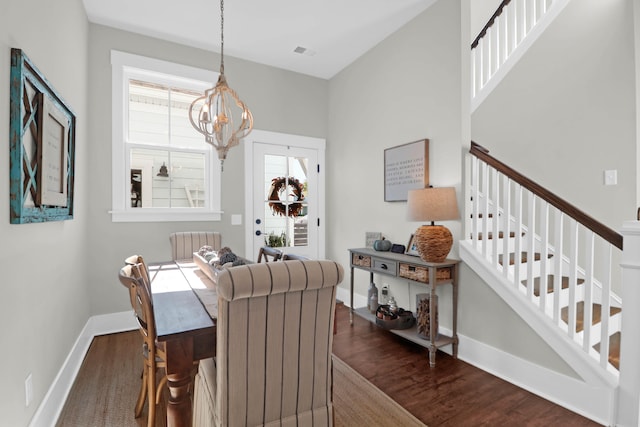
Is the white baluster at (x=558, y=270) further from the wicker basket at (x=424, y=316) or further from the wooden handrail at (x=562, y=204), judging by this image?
the wicker basket at (x=424, y=316)

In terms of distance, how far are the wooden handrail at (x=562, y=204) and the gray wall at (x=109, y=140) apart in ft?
8.36

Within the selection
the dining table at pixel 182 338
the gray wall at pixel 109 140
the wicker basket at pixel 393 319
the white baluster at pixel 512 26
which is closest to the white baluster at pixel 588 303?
the wicker basket at pixel 393 319

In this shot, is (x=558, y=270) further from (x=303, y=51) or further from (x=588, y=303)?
(x=303, y=51)

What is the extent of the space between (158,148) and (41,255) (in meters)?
1.98

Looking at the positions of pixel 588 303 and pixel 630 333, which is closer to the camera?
pixel 630 333

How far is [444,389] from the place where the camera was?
2229 mm

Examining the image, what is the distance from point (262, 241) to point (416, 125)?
2.29 m

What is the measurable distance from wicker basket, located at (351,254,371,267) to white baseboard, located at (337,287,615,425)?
1040mm

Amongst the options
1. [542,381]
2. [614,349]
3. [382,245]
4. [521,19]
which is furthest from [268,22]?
[614,349]

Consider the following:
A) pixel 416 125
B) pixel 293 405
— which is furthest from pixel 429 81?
pixel 293 405

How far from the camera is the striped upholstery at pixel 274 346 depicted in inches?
44.3

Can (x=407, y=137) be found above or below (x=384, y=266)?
above

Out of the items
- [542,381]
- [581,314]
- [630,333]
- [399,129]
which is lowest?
[542,381]

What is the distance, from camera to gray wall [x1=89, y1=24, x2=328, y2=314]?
3.23m
